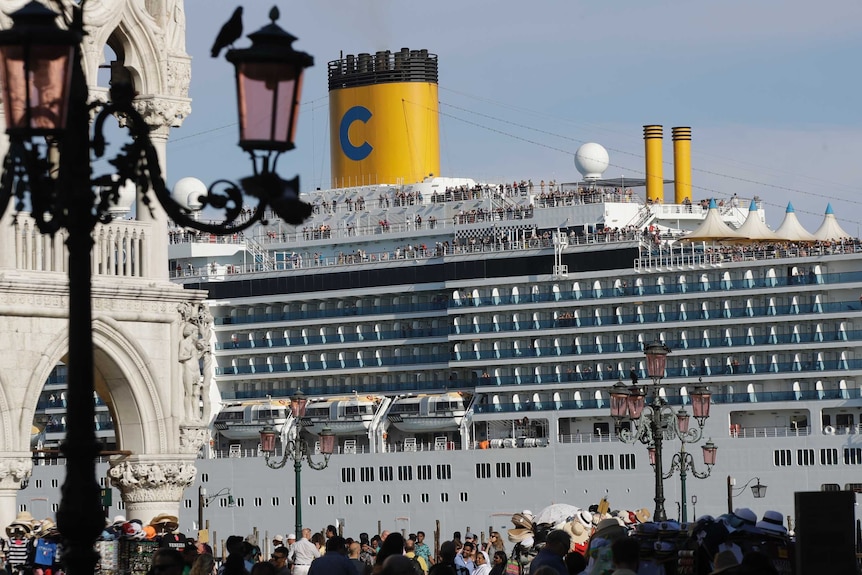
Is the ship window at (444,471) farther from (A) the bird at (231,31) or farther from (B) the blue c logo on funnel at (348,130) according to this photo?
(A) the bird at (231,31)

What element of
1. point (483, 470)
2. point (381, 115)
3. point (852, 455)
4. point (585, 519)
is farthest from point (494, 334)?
point (585, 519)

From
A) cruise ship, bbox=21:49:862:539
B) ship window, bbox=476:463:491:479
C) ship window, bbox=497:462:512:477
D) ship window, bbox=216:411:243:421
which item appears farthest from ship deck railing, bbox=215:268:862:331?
ship window, bbox=476:463:491:479

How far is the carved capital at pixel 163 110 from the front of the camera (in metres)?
13.0

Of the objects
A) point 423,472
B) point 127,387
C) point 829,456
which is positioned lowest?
point 423,472

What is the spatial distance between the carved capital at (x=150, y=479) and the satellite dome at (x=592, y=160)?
4520 cm

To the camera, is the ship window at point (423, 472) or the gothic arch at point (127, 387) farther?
the ship window at point (423, 472)

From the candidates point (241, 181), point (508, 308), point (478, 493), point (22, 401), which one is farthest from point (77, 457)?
point (508, 308)

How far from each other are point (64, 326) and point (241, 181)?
21.6 feet

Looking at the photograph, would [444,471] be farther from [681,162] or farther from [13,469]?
[13,469]

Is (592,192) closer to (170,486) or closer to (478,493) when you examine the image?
(478,493)

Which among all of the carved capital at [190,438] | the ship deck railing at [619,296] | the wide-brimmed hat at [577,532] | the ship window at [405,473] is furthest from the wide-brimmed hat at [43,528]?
the ship window at [405,473]

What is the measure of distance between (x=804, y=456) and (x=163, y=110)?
36.7 metres

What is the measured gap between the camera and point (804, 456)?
47.8 meters

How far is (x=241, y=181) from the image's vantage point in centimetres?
→ 627
